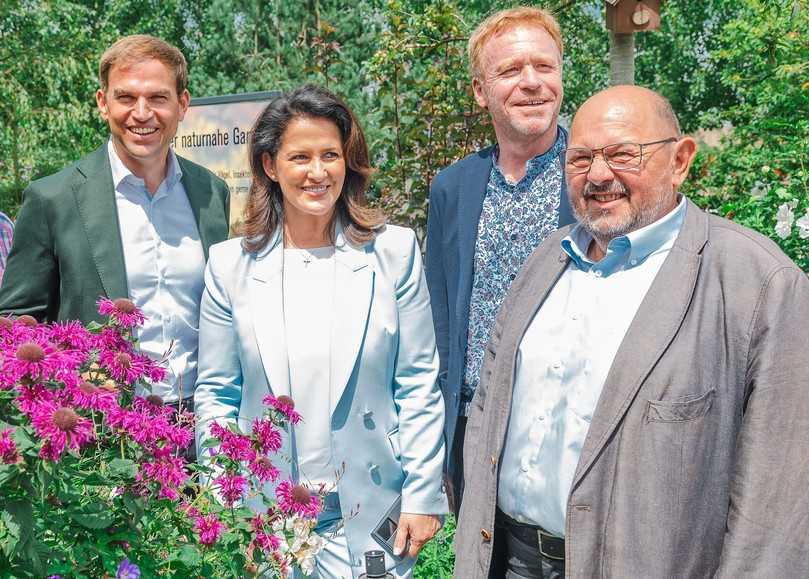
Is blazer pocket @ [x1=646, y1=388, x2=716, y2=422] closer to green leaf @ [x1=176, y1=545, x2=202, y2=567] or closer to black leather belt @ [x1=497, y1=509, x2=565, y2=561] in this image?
black leather belt @ [x1=497, y1=509, x2=565, y2=561]

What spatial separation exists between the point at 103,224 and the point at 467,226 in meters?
1.30

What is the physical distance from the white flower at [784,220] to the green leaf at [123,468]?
434 centimetres

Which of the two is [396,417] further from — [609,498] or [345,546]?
[609,498]

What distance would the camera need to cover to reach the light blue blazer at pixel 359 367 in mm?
2668

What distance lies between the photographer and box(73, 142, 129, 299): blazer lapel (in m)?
3.03

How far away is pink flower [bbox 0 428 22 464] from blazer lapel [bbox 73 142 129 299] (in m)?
1.49

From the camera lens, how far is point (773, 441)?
185cm

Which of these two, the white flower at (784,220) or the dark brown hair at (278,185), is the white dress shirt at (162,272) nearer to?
the dark brown hair at (278,185)

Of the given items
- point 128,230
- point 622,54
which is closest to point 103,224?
point 128,230

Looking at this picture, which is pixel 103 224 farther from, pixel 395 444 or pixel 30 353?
pixel 30 353

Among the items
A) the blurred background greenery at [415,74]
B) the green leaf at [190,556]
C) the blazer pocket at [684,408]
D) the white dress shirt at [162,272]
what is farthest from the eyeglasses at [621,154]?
the blurred background greenery at [415,74]

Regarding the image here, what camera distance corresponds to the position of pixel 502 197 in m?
3.26

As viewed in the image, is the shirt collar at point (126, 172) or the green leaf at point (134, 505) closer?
the green leaf at point (134, 505)

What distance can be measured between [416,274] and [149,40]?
1330 mm
